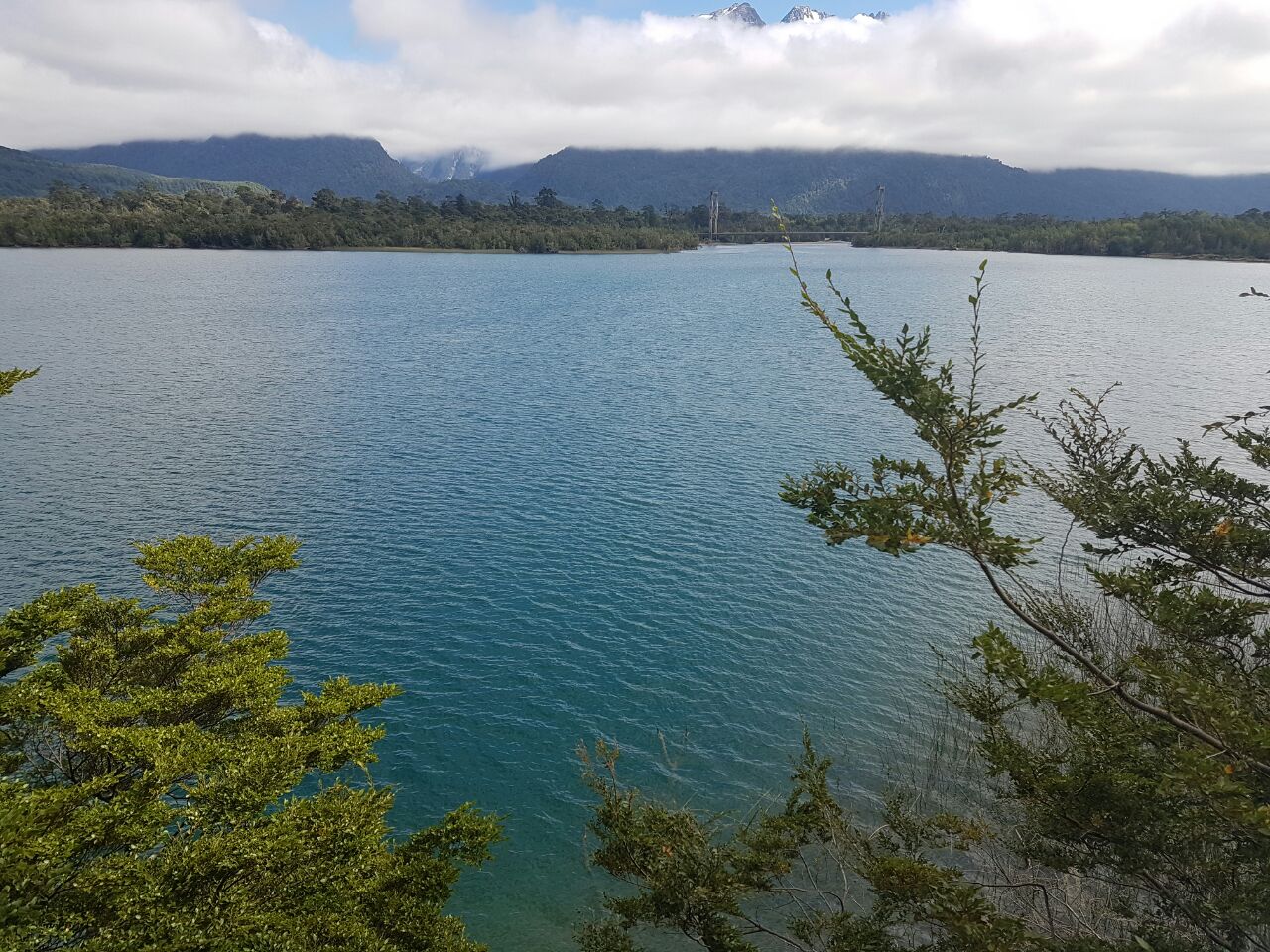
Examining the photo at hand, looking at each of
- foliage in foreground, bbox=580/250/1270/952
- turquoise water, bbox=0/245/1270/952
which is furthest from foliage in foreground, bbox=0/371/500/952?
turquoise water, bbox=0/245/1270/952

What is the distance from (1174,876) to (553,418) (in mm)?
43839

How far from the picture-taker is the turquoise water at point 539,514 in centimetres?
2089

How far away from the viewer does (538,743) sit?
20.8 meters

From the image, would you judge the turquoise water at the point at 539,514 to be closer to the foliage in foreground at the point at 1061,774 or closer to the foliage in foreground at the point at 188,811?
the foliage in foreground at the point at 1061,774

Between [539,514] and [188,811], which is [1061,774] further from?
[539,514]

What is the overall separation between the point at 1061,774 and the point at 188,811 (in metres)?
12.9

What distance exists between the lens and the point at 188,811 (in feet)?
32.3

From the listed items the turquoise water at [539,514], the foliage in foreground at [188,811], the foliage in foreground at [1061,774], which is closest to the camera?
the foliage in foreground at [1061,774]

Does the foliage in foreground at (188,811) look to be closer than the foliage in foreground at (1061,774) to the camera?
No

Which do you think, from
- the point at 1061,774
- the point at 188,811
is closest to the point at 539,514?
the point at 188,811

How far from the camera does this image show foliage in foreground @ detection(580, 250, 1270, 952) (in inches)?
319

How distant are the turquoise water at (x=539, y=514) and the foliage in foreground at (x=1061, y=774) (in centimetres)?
524

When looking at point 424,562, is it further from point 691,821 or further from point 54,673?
point 691,821

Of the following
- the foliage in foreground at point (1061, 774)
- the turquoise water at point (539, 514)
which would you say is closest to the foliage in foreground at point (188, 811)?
the foliage in foreground at point (1061, 774)
